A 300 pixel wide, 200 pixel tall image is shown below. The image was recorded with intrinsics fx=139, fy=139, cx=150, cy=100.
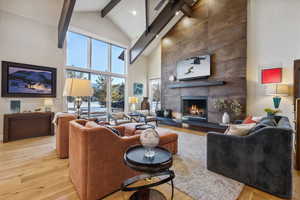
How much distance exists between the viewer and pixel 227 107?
4.51 meters

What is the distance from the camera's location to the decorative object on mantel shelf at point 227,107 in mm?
4266

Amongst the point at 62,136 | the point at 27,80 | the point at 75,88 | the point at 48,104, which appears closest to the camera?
the point at 75,88

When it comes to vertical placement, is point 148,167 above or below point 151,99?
below

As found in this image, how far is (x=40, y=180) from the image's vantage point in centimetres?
198

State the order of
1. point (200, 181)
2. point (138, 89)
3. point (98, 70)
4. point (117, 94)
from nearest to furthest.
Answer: point (200, 181) < point (98, 70) < point (117, 94) < point (138, 89)

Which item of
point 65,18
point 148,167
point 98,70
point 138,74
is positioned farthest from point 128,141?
point 138,74

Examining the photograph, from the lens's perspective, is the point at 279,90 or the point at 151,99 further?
the point at 151,99

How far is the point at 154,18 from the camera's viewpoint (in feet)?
18.1

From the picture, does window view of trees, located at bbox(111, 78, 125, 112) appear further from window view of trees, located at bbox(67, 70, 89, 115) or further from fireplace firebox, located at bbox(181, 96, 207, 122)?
fireplace firebox, located at bbox(181, 96, 207, 122)

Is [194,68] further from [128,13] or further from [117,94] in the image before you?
[117,94]

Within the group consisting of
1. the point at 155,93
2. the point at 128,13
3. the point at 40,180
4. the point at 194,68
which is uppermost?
the point at 128,13

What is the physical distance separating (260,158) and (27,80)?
5734mm

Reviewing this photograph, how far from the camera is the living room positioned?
64.4 inches

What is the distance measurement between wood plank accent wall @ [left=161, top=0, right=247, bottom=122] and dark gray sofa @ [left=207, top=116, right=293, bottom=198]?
281 cm
